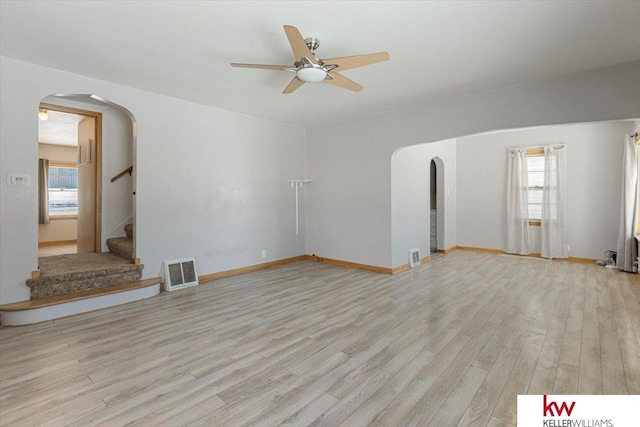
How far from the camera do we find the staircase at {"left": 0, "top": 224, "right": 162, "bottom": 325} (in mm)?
3055

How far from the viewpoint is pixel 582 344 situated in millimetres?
2580

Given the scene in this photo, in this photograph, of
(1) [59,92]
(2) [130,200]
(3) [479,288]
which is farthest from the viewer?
(2) [130,200]

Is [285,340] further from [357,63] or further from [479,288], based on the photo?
[479,288]

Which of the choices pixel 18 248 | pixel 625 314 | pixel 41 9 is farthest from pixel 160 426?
pixel 625 314

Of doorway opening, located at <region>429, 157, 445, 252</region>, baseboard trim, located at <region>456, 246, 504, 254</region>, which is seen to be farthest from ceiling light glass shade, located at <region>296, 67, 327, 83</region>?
baseboard trim, located at <region>456, 246, 504, 254</region>

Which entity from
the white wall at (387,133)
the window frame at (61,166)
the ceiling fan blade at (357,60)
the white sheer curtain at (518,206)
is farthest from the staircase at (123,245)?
the white sheer curtain at (518,206)

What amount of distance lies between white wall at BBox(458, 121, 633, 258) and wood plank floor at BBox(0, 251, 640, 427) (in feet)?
7.29

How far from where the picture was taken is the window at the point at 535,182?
640cm

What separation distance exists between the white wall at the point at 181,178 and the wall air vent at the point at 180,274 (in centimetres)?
13

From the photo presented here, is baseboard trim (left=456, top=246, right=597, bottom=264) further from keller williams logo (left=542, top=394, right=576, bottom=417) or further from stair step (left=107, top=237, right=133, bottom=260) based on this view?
stair step (left=107, top=237, right=133, bottom=260)

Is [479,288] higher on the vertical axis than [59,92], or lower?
lower

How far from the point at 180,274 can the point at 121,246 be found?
94 cm

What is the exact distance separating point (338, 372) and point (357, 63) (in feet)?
8.31

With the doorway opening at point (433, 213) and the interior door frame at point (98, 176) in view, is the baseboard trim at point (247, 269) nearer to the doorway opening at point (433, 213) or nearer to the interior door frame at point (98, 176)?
the interior door frame at point (98, 176)
